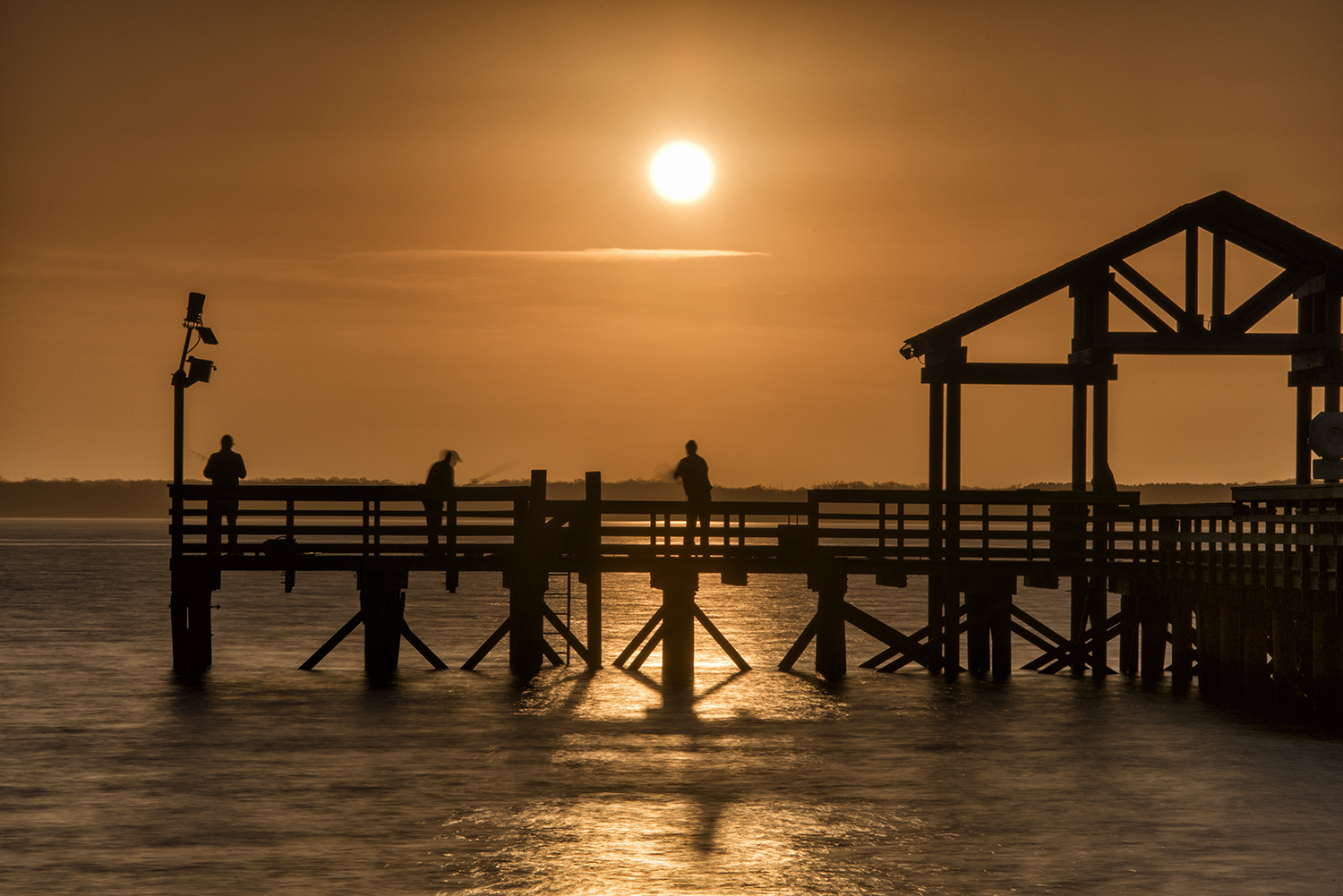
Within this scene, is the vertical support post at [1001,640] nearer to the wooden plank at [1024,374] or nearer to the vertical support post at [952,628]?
the vertical support post at [952,628]

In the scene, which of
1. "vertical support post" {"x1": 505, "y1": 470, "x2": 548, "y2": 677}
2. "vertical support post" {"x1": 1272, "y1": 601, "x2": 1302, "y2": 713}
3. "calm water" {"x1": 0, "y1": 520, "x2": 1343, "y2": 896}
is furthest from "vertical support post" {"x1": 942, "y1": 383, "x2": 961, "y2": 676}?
"vertical support post" {"x1": 505, "y1": 470, "x2": 548, "y2": 677}

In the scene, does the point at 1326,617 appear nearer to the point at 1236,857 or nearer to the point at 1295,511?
the point at 1295,511

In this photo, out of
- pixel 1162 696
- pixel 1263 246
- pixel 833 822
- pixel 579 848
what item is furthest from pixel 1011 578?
pixel 579 848

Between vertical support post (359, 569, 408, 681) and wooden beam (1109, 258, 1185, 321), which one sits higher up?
wooden beam (1109, 258, 1185, 321)

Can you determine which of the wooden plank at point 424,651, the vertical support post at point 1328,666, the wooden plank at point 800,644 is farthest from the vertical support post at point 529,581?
the vertical support post at point 1328,666

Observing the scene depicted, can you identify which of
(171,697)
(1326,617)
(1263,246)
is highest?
(1263,246)

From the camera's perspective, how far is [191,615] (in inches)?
1006

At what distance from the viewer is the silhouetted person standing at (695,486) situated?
2417 cm

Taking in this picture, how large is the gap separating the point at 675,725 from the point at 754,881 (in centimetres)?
824

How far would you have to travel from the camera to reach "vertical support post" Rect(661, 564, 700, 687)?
78.6 ft

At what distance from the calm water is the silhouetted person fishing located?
2.34 m

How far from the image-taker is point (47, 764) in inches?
660

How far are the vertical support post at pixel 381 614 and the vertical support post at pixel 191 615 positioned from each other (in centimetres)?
241

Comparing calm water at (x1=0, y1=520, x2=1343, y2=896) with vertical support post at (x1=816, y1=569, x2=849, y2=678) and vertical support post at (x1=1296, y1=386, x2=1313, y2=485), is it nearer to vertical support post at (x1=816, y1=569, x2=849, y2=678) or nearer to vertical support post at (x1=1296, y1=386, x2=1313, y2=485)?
vertical support post at (x1=816, y1=569, x2=849, y2=678)
